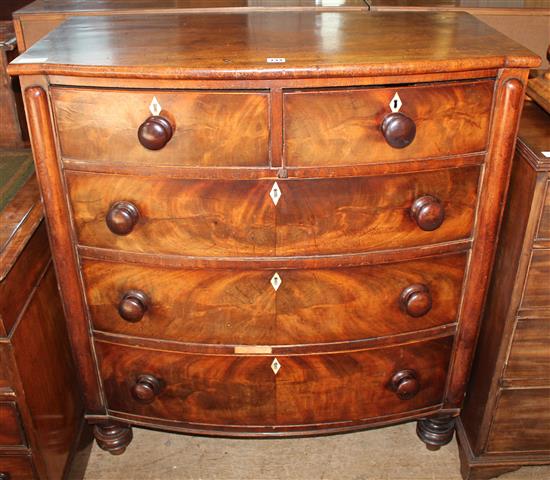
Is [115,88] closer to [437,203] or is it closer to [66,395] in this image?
[437,203]

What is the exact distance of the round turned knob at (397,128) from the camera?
1.29m

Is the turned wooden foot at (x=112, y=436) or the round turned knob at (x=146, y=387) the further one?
the turned wooden foot at (x=112, y=436)

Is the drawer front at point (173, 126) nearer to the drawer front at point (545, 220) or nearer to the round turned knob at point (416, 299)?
the round turned knob at point (416, 299)

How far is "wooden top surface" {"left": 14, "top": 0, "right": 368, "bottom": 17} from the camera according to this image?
1768mm

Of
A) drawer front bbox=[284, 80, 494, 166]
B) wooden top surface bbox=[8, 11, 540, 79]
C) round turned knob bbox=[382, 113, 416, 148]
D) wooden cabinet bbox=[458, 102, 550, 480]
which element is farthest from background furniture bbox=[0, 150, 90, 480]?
wooden cabinet bbox=[458, 102, 550, 480]

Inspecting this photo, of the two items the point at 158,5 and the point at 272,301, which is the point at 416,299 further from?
the point at 158,5

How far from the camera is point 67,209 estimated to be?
1.42 meters

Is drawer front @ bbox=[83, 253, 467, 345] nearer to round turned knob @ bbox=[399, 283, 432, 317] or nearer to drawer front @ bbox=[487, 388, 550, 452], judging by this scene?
round turned knob @ bbox=[399, 283, 432, 317]

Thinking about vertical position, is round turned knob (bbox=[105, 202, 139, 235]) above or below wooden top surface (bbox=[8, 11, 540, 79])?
below

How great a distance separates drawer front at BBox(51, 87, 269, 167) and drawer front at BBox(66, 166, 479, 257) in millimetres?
52

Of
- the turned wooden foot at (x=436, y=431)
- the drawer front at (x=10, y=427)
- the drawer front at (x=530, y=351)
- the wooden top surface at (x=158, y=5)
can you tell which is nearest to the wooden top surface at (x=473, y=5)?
the wooden top surface at (x=158, y=5)

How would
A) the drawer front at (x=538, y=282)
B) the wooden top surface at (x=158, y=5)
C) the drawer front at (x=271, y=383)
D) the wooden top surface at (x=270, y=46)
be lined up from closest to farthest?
the wooden top surface at (x=270, y=46) → the drawer front at (x=538, y=282) → the drawer front at (x=271, y=383) → the wooden top surface at (x=158, y=5)

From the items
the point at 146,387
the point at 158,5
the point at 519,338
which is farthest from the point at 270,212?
the point at 158,5

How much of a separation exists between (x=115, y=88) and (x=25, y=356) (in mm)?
624
